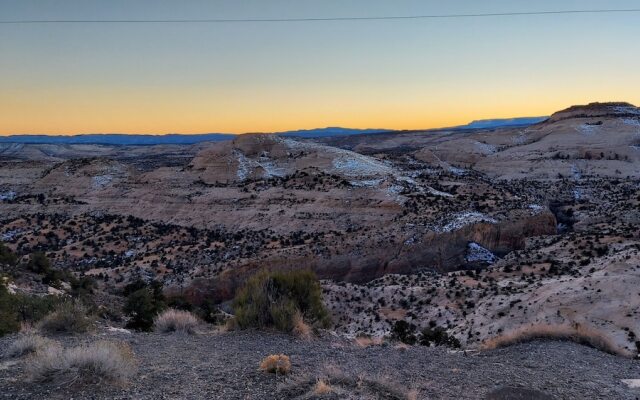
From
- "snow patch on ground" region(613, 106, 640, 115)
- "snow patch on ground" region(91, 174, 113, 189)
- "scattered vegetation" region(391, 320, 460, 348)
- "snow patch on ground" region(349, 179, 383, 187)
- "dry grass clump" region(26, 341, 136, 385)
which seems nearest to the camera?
"dry grass clump" region(26, 341, 136, 385)

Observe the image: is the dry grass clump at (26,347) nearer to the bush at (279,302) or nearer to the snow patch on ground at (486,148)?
the bush at (279,302)

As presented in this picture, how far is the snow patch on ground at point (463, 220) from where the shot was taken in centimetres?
2947

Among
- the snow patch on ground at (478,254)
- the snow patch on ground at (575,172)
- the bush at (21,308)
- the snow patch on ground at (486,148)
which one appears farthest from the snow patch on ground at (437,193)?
the snow patch on ground at (486,148)

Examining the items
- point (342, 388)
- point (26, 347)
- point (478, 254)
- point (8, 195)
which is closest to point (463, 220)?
point (478, 254)

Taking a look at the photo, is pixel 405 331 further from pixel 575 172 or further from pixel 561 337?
pixel 575 172

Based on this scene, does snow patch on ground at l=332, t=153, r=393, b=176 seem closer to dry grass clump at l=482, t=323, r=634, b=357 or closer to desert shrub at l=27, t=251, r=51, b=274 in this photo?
desert shrub at l=27, t=251, r=51, b=274

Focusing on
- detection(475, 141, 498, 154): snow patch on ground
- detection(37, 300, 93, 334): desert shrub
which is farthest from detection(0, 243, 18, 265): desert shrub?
detection(475, 141, 498, 154): snow patch on ground

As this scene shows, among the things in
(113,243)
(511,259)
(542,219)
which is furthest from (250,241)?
(542,219)

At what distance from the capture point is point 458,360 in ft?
29.2

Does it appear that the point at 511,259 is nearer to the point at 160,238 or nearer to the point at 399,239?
the point at 399,239

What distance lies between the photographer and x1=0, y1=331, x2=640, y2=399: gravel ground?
237 inches

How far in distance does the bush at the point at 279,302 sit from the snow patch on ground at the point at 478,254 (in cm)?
1822

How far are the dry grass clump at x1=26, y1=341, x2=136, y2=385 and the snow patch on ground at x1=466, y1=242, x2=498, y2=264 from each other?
24766 mm

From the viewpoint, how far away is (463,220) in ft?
100
